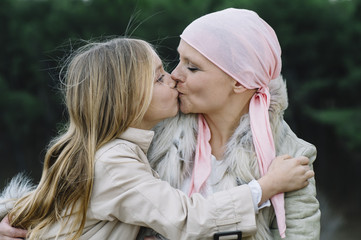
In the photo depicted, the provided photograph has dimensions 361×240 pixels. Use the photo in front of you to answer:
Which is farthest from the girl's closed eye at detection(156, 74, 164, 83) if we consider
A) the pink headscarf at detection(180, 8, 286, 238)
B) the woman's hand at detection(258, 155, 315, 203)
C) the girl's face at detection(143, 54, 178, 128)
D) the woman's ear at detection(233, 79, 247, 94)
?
the woman's hand at detection(258, 155, 315, 203)

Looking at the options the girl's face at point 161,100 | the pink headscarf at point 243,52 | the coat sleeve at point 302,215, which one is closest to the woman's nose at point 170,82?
the girl's face at point 161,100

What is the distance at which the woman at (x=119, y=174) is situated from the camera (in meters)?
1.79

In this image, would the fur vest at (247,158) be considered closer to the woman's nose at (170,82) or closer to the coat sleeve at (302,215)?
the coat sleeve at (302,215)

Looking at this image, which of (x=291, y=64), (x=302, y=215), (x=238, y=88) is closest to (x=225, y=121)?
(x=238, y=88)

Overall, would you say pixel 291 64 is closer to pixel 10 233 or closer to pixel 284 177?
pixel 284 177

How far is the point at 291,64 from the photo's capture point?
6609 mm

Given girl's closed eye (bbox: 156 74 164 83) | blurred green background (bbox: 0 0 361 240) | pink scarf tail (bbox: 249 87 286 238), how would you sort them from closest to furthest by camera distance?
pink scarf tail (bbox: 249 87 286 238) → girl's closed eye (bbox: 156 74 164 83) → blurred green background (bbox: 0 0 361 240)

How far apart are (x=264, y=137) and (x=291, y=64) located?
4852mm

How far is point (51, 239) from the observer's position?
1.92m

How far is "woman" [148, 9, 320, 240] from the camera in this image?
6.29ft

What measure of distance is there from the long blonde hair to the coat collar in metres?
0.02

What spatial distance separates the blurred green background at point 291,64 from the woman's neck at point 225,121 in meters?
3.96

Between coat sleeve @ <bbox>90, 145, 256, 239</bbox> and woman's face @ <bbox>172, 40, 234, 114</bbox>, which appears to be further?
woman's face @ <bbox>172, 40, 234, 114</bbox>

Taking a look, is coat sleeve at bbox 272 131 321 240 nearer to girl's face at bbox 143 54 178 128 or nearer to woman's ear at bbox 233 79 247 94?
woman's ear at bbox 233 79 247 94
